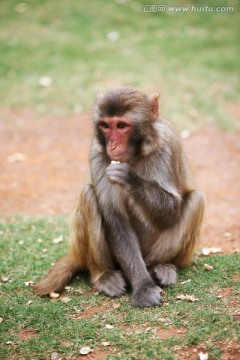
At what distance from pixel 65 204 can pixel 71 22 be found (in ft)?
26.7

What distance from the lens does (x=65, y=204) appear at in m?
9.66

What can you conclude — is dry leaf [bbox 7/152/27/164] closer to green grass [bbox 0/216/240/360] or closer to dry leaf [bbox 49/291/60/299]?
green grass [bbox 0/216/240/360]

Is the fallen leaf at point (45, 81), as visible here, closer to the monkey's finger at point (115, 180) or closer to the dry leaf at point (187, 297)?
the monkey's finger at point (115, 180)

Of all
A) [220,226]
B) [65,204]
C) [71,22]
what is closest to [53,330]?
[220,226]

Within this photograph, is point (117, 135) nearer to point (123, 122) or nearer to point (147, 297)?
point (123, 122)

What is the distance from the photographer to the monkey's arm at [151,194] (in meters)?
5.33

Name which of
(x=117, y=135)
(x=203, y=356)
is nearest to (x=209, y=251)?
(x=117, y=135)

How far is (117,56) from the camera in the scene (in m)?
14.6

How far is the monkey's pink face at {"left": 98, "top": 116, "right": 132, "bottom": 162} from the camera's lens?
5328mm

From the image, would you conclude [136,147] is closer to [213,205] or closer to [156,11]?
[213,205]

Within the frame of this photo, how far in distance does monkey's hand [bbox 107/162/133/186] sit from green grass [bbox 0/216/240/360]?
46.7 inches

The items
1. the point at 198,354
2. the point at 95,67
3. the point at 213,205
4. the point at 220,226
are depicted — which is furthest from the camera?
the point at 95,67

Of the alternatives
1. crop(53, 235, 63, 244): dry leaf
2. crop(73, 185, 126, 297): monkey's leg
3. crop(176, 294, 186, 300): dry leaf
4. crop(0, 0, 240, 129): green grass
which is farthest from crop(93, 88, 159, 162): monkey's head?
crop(0, 0, 240, 129): green grass

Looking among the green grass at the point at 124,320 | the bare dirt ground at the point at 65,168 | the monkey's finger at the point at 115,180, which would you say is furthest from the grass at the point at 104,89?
the monkey's finger at the point at 115,180
